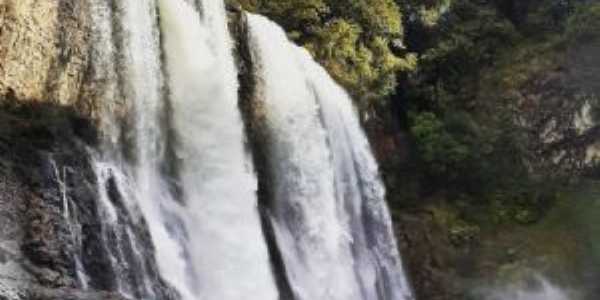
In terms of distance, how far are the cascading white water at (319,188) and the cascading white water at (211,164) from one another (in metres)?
1.47

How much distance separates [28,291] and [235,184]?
8442 millimetres

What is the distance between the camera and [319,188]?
1977 cm

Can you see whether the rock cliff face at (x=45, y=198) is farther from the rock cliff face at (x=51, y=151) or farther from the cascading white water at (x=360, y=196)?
the cascading white water at (x=360, y=196)

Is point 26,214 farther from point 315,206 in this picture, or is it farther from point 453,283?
point 453,283

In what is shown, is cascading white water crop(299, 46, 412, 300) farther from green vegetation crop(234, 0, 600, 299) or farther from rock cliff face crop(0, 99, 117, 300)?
rock cliff face crop(0, 99, 117, 300)

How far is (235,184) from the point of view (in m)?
17.3

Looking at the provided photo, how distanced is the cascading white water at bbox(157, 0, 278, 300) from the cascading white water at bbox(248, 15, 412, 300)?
1.47 m

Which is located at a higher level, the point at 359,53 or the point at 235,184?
the point at 359,53

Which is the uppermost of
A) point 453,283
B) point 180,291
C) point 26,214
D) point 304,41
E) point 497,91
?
point 304,41

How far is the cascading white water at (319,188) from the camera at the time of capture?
19.1 meters

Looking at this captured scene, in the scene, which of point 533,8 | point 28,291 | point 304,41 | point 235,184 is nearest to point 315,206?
point 235,184

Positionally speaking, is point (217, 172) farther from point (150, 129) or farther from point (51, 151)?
point (51, 151)

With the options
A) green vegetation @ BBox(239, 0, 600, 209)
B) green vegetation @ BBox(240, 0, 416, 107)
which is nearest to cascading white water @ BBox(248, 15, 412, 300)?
green vegetation @ BBox(240, 0, 416, 107)

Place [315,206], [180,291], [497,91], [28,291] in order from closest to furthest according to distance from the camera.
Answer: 1. [28,291]
2. [180,291]
3. [315,206]
4. [497,91]
